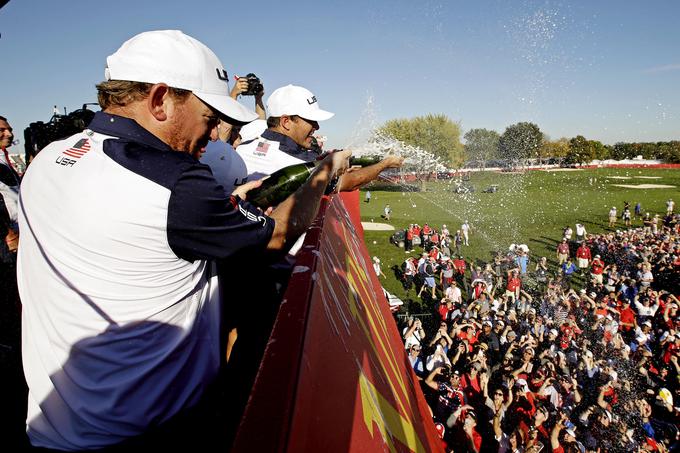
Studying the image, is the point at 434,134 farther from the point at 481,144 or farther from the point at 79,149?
the point at 79,149

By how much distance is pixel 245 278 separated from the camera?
2654mm

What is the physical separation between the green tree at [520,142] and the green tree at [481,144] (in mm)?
1535

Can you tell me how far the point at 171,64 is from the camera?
4.95ft

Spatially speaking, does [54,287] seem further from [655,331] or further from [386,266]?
[386,266]

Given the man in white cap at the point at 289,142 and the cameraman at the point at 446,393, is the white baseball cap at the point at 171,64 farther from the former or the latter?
the cameraman at the point at 446,393

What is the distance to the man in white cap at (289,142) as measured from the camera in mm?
3342

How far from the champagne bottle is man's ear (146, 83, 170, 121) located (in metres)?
1.06

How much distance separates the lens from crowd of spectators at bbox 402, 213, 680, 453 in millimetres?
7348

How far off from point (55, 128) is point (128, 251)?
3.35m

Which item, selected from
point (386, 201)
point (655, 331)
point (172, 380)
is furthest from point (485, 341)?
point (386, 201)

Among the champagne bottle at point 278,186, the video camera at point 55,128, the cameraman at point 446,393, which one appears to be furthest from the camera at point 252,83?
the cameraman at point 446,393

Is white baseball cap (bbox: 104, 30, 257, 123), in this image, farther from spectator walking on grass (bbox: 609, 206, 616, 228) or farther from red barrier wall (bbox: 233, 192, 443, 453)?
spectator walking on grass (bbox: 609, 206, 616, 228)

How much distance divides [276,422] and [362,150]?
4.27 meters

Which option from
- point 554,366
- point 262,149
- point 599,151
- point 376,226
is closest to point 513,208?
point 376,226
